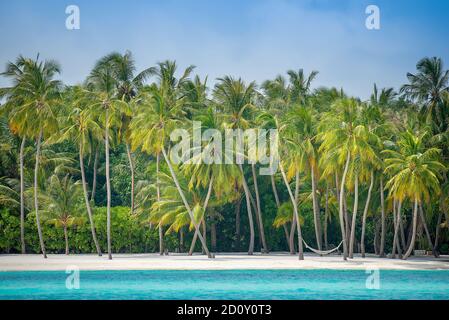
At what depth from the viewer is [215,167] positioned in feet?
129

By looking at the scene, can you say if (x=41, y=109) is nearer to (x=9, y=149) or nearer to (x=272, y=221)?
(x=9, y=149)

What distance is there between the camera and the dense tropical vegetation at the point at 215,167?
126 feet

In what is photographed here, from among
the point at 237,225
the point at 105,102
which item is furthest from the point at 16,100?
the point at 237,225

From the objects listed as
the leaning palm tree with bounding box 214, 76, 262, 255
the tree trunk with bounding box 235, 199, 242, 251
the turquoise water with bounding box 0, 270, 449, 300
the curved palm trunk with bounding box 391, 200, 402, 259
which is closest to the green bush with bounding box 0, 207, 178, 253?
the tree trunk with bounding box 235, 199, 242, 251

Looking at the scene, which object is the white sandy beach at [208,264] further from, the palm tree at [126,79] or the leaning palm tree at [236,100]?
the palm tree at [126,79]

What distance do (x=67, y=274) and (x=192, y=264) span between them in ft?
21.0

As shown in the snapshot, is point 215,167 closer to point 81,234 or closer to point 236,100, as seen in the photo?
point 236,100

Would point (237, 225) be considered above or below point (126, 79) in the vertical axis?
below

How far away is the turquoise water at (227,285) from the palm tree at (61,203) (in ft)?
32.9

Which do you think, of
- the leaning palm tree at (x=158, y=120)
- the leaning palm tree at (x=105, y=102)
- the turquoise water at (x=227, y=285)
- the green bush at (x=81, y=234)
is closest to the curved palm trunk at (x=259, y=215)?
the leaning palm tree at (x=158, y=120)

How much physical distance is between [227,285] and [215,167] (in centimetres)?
1191

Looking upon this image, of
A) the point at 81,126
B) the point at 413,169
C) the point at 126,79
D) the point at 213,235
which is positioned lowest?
the point at 213,235
